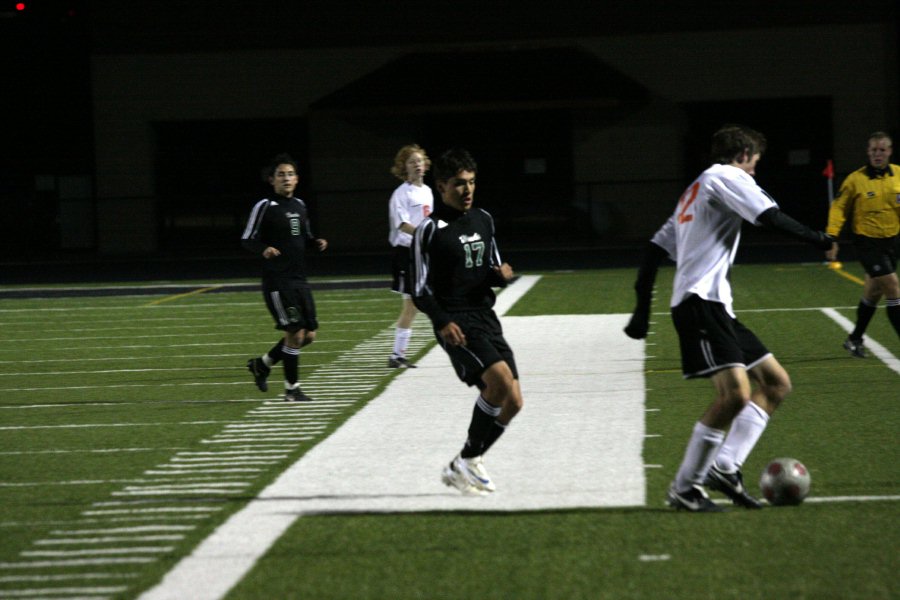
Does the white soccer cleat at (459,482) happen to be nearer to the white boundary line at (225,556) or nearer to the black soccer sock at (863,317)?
the white boundary line at (225,556)

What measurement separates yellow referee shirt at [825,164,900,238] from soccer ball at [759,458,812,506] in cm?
645

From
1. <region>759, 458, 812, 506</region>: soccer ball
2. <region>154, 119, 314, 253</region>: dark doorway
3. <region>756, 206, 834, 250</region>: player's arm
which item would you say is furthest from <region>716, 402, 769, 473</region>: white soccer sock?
<region>154, 119, 314, 253</region>: dark doorway

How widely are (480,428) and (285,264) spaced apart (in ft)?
13.8

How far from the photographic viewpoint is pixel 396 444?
29.1 ft

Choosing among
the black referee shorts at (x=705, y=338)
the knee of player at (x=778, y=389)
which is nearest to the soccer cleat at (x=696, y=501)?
the black referee shorts at (x=705, y=338)

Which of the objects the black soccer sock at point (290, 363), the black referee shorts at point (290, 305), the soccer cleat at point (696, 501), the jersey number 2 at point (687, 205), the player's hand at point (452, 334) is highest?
the jersey number 2 at point (687, 205)

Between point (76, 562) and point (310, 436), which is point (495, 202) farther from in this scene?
point (76, 562)

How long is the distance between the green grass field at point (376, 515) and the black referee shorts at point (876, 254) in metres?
0.85

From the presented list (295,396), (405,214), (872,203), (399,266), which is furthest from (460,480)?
(872,203)

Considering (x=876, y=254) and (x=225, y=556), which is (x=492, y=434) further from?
(x=876, y=254)

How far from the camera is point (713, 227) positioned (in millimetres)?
6758

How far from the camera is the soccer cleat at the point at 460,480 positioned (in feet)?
23.6

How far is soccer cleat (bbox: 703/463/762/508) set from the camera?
22.3 feet

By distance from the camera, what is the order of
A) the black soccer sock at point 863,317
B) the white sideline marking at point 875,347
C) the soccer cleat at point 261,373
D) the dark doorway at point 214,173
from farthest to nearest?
the dark doorway at point 214,173 → the black soccer sock at point 863,317 → the white sideline marking at point 875,347 → the soccer cleat at point 261,373
